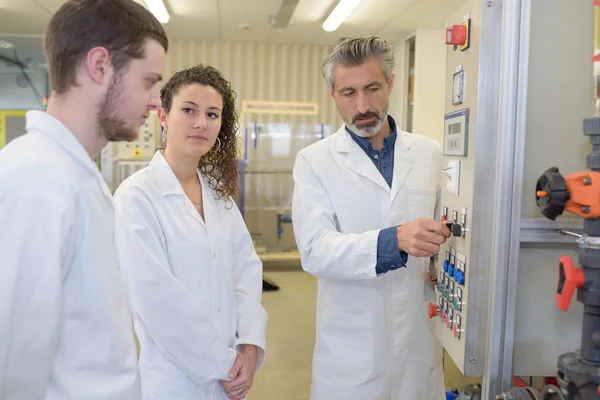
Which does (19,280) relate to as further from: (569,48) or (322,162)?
(569,48)

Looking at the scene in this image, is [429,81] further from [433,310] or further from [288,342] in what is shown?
[433,310]

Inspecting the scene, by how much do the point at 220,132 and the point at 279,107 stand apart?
13.1 ft

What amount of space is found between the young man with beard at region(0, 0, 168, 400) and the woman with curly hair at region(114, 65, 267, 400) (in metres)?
0.33

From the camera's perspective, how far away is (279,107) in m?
5.68

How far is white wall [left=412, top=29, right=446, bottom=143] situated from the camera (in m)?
5.28

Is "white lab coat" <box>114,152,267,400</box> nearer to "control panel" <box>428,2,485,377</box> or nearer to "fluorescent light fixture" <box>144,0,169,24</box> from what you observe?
"control panel" <box>428,2,485,377</box>

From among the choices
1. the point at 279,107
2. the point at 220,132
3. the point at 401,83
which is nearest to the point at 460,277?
the point at 220,132

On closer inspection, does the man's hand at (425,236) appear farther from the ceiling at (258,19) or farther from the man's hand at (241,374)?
the ceiling at (258,19)

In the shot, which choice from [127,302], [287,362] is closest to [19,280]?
[127,302]

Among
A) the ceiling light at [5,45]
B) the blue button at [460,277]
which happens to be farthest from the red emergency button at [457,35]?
the ceiling light at [5,45]

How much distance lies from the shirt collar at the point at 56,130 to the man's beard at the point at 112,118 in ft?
0.19

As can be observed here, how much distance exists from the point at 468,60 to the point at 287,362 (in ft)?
8.32

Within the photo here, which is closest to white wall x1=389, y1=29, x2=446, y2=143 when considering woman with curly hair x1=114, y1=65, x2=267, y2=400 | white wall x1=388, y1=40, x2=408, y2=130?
white wall x1=388, y1=40, x2=408, y2=130

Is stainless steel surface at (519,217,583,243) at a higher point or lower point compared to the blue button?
higher
